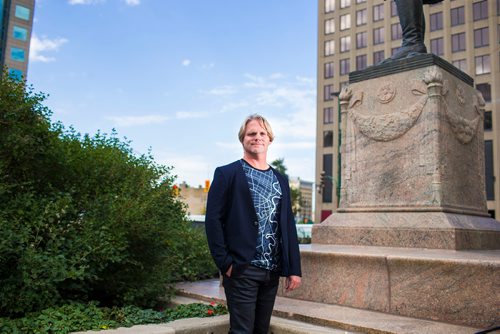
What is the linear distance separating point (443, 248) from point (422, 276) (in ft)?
4.94

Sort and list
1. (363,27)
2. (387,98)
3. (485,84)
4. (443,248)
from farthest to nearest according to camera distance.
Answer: (363,27) → (485,84) → (387,98) → (443,248)

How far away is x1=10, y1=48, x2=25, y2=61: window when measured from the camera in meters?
48.0

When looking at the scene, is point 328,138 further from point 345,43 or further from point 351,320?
point 351,320

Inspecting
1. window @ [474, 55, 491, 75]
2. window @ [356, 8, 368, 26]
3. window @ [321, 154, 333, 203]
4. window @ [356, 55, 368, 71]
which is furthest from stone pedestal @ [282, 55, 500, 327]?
window @ [356, 8, 368, 26]

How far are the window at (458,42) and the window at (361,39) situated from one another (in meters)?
10.1

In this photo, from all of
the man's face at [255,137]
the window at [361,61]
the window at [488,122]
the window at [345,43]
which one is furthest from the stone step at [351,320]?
the window at [345,43]

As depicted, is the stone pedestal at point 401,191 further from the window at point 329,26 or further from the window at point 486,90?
the window at point 329,26

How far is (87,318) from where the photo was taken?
4.42 metres

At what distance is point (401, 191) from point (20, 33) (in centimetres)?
5072

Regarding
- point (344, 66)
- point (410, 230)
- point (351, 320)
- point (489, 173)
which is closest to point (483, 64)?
point (489, 173)

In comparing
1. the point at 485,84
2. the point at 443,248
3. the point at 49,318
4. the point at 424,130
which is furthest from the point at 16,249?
the point at 485,84

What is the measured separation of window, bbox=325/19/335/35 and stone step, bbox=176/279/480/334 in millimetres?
58043

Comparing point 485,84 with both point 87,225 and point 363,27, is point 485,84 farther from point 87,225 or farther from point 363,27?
point 87,225

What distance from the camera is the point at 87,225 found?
5.12 metres
